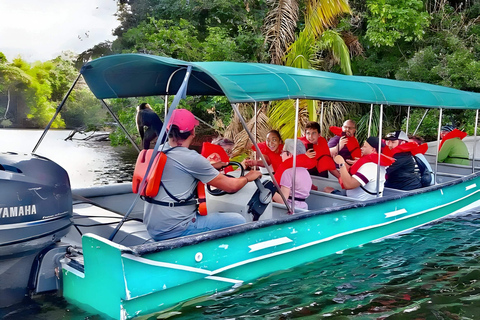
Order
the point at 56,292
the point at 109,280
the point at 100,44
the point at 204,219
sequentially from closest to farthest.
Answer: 1. the point at 109,280
2. the point at 56,292
3. the point at 204,219
4. the point at 100,44

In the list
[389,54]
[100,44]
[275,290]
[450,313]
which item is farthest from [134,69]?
[100,44]

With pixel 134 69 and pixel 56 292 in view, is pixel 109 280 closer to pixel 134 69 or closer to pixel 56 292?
pixel 56 292

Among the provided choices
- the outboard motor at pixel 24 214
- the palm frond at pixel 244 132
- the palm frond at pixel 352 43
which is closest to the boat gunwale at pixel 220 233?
the outboard motor at pixel 24 214

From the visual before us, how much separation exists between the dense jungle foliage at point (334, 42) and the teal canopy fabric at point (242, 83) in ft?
15.9

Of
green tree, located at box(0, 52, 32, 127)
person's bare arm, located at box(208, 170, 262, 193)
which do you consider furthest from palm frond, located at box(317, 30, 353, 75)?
green tree, located at box(0, 52, 32, 127)

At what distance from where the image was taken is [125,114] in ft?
46.0

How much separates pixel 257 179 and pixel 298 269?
1.16 metres

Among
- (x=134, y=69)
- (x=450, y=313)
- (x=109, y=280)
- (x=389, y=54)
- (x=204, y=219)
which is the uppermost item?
(x=389, y=54)

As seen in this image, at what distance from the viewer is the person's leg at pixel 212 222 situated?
4336mm

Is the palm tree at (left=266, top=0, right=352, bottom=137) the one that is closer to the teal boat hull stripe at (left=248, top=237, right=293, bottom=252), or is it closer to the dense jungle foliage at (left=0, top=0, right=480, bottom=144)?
the dense jungle foliage at (left=0, top=0, right=480, bottom=144)

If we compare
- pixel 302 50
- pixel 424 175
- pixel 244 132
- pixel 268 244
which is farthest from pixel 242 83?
pixel 302 50

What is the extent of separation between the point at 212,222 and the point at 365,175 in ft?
8.37

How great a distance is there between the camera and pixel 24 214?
3.72 metres

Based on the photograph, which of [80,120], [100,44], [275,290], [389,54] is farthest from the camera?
[80,120]
